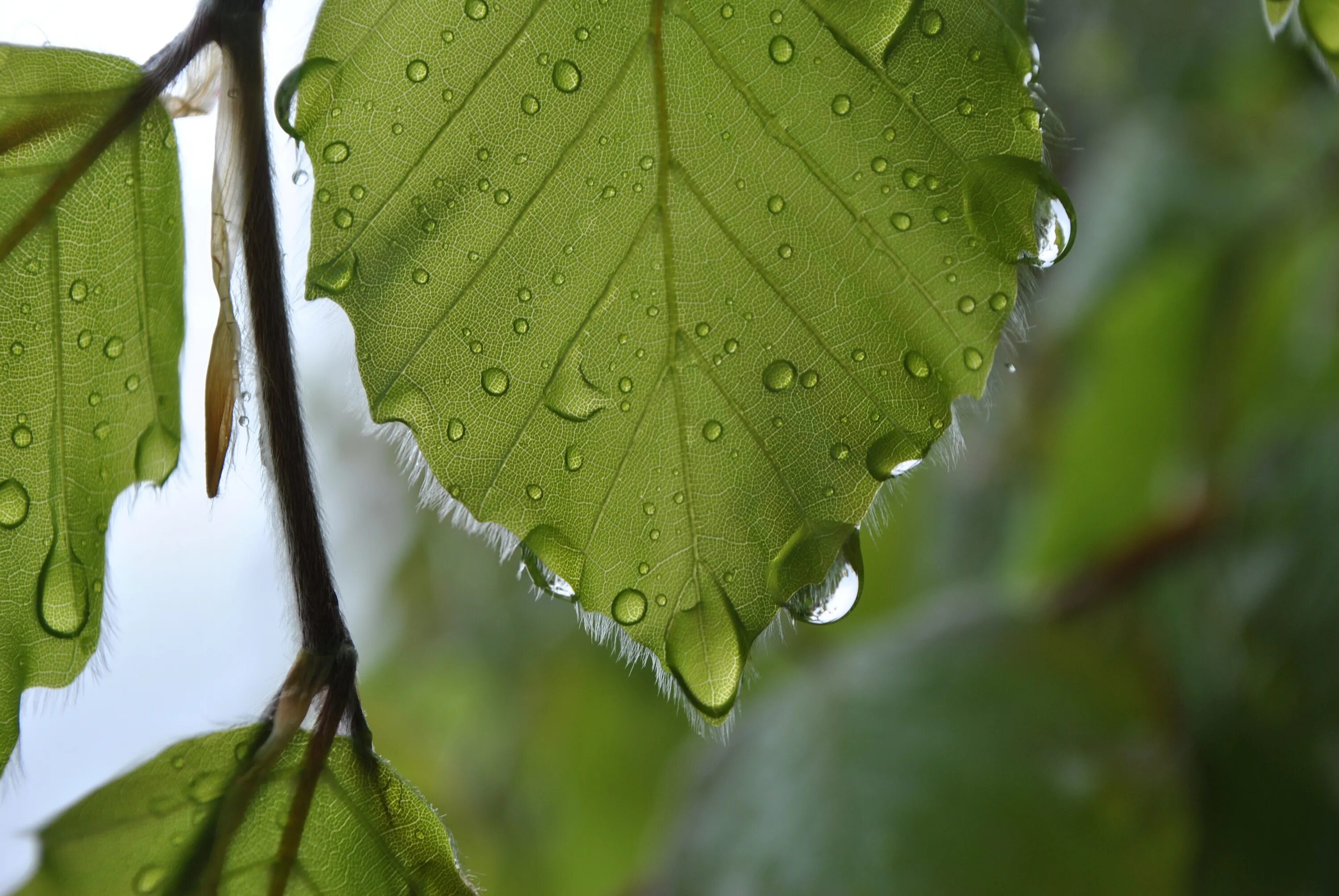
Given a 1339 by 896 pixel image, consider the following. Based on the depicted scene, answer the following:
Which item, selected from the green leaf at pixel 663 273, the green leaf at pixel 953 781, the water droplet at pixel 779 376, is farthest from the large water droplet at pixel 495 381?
the green leaf at pixel 953 781

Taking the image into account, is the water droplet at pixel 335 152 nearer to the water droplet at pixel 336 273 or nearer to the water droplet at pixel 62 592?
the water droplet at pixel 336 273

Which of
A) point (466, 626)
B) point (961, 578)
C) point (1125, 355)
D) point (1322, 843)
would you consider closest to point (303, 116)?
point (1322, 843)

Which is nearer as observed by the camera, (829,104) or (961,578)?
(829,104)

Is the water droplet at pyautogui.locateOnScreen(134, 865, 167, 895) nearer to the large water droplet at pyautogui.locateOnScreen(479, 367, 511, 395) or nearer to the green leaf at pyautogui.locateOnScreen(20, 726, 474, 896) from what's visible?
the green leaf at pyautogui.locateOnScreen(20, 726, 474, 896)

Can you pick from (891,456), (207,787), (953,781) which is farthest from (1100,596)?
(207,787)

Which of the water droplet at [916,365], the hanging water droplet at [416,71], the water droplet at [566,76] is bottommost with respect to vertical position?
the water droplet at [916,365]

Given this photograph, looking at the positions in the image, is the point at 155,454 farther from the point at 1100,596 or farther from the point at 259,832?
the point at 1100,596

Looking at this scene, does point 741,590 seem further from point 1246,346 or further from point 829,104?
point 1246,346
